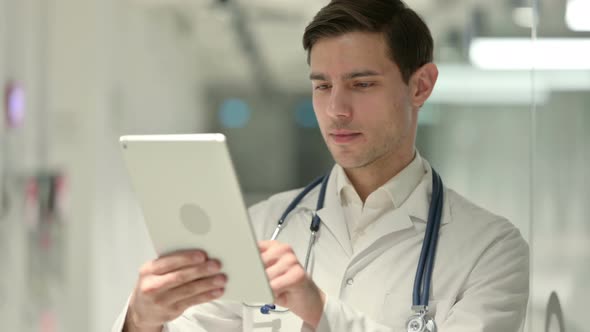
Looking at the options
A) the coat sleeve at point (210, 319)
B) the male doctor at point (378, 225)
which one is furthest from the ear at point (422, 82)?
the coat sleeve at point (210, 319)

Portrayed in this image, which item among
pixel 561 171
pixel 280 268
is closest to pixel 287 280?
pixel 280 268

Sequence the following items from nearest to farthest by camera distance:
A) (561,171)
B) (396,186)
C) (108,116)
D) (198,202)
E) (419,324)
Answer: (198,202)
(419,324)
(561,171)
(396,186)
(108,116)

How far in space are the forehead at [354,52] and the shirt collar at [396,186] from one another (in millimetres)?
237

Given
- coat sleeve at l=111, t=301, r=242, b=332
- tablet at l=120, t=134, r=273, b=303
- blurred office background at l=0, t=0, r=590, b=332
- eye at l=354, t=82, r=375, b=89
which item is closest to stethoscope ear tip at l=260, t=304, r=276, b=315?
coat sleeve at l=111, t=301, r=242, b=332

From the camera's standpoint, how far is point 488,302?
1.60 metres

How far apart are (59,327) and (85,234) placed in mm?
517

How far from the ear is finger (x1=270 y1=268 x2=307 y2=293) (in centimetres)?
53

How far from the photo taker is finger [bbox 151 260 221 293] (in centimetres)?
143

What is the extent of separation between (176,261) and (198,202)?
0.35 ft

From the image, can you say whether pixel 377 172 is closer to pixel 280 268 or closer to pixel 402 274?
pixel 402 274

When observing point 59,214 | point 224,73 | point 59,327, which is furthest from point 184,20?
point 59,327

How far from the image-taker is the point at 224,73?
450 cm

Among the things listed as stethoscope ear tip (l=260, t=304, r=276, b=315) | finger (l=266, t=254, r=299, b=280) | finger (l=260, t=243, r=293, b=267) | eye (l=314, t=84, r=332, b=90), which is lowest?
stethoscope ear tip (l=260, t=304, r=276, b=315)

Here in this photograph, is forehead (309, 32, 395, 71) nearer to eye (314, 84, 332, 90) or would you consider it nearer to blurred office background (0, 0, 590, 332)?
eye (314, 84, 332, 90)
